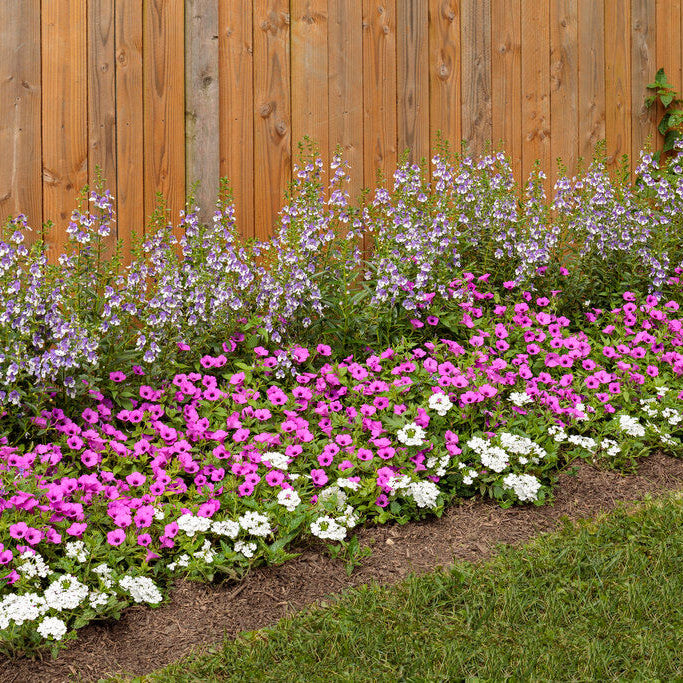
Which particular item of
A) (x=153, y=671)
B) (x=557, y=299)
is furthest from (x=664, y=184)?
(x=153, y=671)

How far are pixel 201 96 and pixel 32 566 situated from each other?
2.75 meters

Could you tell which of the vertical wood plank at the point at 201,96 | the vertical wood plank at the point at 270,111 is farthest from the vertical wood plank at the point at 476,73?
the vertical wood plank at the point at 201,96

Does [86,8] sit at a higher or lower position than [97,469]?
higher

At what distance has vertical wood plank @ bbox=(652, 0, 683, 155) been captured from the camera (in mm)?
5973

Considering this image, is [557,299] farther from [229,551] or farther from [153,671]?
[153,671]

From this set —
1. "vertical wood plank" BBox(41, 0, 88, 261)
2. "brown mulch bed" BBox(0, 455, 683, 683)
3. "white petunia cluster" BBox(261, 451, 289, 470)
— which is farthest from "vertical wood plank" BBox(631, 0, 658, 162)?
"white petunia cluster" BBox(261, 451, 289, 470)

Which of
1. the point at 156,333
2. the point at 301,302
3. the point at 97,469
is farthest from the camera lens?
the point at 301,302

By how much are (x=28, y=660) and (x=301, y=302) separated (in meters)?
2.06

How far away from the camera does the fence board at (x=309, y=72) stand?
184 inches

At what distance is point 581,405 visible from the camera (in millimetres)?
3723

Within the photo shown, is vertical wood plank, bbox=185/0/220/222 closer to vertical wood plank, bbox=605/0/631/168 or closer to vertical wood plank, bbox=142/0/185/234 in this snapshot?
vertical wood plank, bbox=142/0/185/234

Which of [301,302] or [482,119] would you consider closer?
[301,302]

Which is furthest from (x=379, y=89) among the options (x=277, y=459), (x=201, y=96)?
(x=277, y=459)

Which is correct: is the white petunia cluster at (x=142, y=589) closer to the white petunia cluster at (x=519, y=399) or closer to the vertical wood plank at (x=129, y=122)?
the white petunia cluster at (x=519, y=399)
